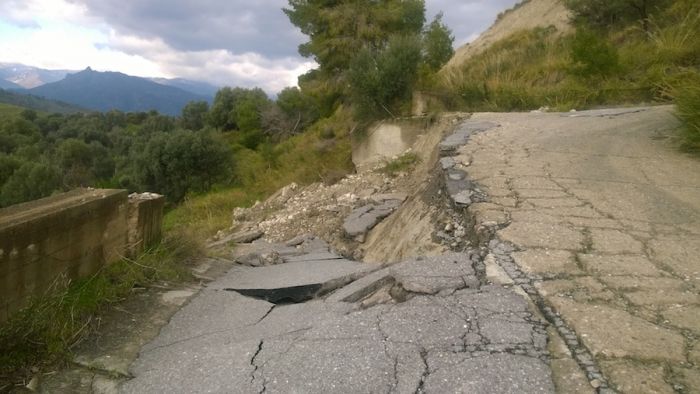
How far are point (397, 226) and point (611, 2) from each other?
14.7 m

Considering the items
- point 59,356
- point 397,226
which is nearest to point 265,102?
point 397,226

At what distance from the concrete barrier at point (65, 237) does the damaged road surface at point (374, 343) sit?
852 mm

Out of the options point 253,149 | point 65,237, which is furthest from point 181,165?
point 65,237

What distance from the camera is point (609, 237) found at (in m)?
→ 3.81

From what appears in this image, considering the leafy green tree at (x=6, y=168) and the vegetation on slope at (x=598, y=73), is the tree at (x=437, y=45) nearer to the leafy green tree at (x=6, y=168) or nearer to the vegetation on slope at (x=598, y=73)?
the vegetation on slope at (x=598, y=73)

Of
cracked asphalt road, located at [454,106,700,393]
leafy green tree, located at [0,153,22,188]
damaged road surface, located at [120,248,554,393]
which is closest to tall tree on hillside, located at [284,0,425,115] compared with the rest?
cracked asphalt road, located at [454,106,700,393]

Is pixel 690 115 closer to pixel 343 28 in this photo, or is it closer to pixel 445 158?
pixel 445 158

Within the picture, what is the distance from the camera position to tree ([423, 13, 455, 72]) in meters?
15.0

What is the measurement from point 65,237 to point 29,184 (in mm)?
36430

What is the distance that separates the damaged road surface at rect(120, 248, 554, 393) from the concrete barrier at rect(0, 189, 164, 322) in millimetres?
852

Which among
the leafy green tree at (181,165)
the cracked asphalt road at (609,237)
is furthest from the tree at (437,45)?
the leafy green tree at (181,165)

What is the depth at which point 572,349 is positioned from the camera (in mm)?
2441

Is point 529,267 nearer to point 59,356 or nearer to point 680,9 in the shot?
point 59,356

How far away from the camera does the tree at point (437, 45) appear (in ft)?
49.1
